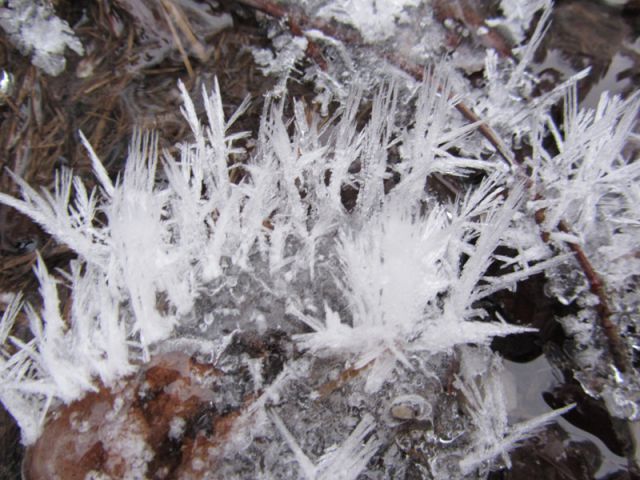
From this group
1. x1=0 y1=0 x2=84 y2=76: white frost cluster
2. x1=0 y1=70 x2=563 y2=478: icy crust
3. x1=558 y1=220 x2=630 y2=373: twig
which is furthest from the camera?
x1=0 y1=0 x2=84 y2=76: white frost cluster

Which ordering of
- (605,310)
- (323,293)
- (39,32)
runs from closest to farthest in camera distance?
(323,293) → (605,310) → (39,32)

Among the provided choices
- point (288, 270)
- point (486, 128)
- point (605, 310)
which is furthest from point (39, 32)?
point (605, 310)

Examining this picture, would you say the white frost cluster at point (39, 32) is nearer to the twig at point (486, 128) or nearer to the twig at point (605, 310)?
the twig at point (486, 128)

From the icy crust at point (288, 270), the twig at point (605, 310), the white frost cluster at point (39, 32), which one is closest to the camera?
the icy crust at point (288, 270)

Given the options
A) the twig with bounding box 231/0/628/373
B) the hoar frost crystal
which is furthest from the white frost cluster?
the twig with bounding box 231/0/628/373

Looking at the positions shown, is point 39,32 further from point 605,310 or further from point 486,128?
point 605,310

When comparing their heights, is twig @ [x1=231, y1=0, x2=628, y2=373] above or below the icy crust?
above

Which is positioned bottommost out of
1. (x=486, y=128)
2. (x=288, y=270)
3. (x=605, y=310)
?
(x=288, y=270)

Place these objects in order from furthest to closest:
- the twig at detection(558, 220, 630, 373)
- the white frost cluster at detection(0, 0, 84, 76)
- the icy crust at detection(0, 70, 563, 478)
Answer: the white frost cluster at detection(0, 0, 84, 76) → the twig at detection(558, 220, 630, 373) → the icy crust at detection(0, 70, 563, 478)

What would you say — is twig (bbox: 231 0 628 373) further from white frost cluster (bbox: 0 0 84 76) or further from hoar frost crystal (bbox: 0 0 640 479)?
white frost cluster (bbox: 0 0 84 76)

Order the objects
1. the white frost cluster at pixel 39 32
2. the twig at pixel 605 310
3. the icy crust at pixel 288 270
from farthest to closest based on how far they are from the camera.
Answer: the white frost cluster at pixel 39 32, the twig at pixel 605 310, the icy crust at pixel 288 270

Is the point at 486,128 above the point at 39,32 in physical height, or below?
above

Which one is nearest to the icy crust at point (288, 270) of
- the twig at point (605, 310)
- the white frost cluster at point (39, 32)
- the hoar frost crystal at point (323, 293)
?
the hoar frost crystal at point (323, 293)
